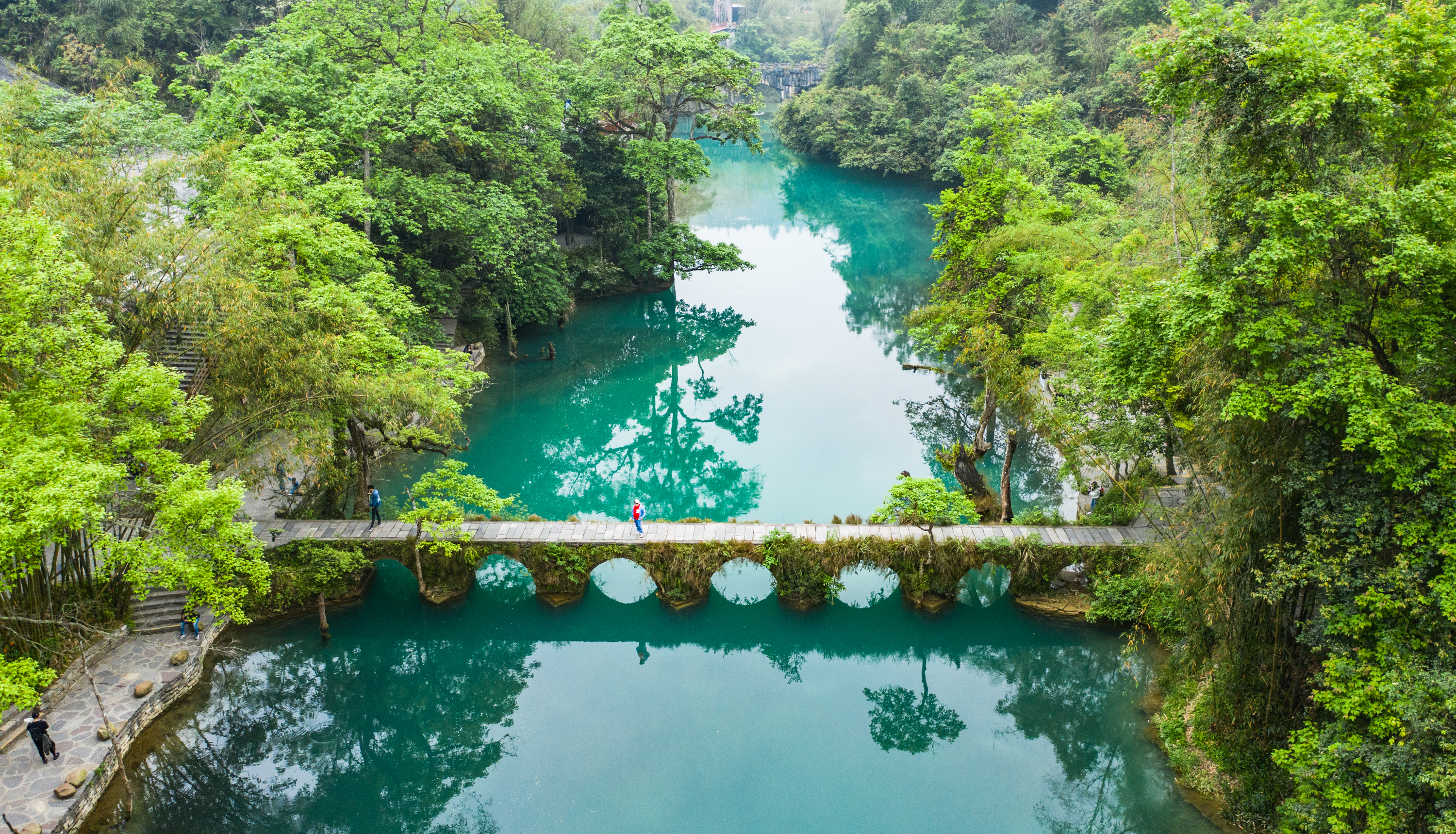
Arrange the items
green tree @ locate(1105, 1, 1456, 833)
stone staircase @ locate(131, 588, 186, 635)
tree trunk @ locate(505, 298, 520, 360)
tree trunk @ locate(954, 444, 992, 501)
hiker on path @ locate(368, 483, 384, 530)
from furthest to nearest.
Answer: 1. tree trunk @ locate(505, 298, 520, 360)
2. tree trunk @ locate(954, 444, 992, 501)
3. hiker on path @ locate(368, 483, 384, 530)
4. stone staircase @ locate(131, 588, 186, 635)
5. green tree @ locate(1105, 1, 1456, 833)

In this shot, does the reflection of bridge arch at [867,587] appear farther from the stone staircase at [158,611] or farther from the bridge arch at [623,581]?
the stone staircase at [158,611]

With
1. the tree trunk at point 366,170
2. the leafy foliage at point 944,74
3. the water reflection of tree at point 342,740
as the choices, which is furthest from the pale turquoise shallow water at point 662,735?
the leafy foliage at point 944,74

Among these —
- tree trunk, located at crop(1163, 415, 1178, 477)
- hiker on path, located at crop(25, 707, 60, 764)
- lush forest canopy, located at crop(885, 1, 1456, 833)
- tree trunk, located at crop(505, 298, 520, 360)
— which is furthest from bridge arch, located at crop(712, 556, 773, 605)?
tree trunk, located at crop(505, 298, 520, 360)

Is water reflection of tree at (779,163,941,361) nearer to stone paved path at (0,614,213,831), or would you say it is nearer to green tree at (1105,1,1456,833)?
green tree at (1105,1,1456,833)

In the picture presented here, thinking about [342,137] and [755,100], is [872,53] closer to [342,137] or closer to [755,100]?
[755,100]

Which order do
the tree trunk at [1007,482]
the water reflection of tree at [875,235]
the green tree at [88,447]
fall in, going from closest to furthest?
the green tree at [88,447] → the tree trunk at [1007,482] → the water reflection of tree at [875,235]

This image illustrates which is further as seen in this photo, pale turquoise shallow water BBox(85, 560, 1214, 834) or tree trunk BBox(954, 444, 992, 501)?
tree trunk BBox(954, 444, 992, 501)
